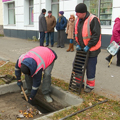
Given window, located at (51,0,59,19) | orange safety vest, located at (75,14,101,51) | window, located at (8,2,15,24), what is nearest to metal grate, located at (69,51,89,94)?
orange safety vest, located at (75,14,101,51)

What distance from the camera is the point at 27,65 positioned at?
3.50 meters

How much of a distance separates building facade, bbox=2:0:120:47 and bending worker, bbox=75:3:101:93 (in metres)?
5.32

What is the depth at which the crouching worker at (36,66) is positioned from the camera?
3.56 m

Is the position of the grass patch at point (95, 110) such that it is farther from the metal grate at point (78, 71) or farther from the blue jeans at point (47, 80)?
the blue jeans at point (47, 80)

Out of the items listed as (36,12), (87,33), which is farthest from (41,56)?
(36,12)

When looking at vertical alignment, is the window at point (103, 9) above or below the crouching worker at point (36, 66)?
above

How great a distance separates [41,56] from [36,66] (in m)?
0.32

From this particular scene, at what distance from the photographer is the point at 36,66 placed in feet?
12.0

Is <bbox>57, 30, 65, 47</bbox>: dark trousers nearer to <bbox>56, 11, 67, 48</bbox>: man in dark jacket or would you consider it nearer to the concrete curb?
<bbox>56, 11, 67, 48</bbox>: man in dark jacket

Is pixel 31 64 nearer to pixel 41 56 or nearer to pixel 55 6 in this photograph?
pixel 41 56

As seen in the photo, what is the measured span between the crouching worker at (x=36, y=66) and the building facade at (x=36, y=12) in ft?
18.6

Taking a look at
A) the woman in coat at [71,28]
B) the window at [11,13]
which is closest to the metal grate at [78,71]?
the woman in coat at [71,28]

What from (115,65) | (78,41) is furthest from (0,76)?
(115,65)

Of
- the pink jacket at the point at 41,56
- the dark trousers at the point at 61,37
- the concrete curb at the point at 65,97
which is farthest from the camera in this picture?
the dark trousers at the point at 61,37
